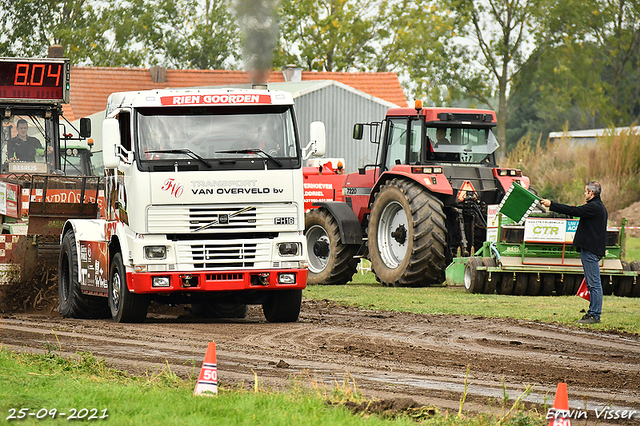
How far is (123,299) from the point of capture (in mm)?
12031

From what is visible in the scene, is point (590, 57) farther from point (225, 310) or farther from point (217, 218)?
point (217, 218)

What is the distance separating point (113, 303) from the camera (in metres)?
12.6

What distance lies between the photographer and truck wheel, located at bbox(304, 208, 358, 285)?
1888 cm

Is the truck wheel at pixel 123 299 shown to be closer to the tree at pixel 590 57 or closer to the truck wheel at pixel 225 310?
the truck wheel at pixel 225 310

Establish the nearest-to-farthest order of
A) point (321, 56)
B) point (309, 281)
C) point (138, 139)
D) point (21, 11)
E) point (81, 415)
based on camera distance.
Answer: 1. point (81, 415)
2. point (138, 139)
3. point (309, 281)
4. point (21, 11)
5. point (321, 56)

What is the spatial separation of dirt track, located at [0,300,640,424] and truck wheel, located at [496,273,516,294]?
3.00m

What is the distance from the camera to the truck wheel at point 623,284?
15.9 metres

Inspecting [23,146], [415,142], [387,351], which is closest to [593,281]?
[387,351]

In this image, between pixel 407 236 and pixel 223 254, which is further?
pixel 407 236

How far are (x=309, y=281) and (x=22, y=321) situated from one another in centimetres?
793

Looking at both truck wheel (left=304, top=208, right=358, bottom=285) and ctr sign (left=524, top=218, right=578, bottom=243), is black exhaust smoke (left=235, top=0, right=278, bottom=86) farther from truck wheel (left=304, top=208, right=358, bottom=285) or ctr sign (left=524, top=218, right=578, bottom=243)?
ctr sign (left=524, top=218, right=578, bottom=243)

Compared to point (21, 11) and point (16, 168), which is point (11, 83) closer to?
point (16, 168)

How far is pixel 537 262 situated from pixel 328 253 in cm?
508

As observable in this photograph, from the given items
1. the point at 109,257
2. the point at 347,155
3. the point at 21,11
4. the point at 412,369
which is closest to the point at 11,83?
the point at 109,257
